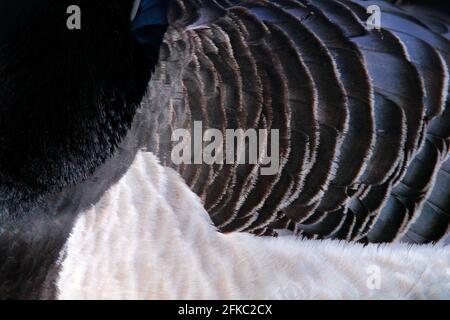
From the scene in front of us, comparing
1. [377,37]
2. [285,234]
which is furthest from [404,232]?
[377,37]

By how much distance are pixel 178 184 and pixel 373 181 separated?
2.53 feet

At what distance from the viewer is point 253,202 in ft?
10.1

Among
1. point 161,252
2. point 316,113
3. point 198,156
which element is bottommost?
point 161,252

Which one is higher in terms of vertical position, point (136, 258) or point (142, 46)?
point (142, 46)

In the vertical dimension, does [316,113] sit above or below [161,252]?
above

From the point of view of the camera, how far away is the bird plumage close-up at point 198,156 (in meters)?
3.03

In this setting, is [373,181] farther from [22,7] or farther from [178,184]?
[22,7]

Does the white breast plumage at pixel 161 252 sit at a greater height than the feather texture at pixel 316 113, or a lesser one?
lesser

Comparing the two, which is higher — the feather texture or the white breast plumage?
the feather texture

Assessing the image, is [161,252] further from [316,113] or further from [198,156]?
[316,113]

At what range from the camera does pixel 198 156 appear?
3068 mm

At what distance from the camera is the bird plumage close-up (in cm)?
303

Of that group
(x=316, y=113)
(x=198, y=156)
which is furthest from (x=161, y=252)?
(x=316, y=113)
